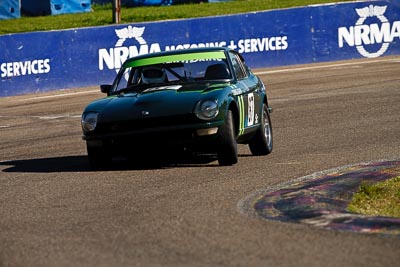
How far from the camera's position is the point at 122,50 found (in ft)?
86.7

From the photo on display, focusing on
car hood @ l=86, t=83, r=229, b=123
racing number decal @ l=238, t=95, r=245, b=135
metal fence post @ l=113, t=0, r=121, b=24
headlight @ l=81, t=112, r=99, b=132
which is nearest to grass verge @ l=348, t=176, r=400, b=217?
racing number decal @ l=238, t=95, r=245, b=135

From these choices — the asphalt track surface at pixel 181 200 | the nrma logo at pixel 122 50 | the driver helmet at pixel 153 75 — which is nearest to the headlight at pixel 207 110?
the asphalt track surface at pixel 181 200

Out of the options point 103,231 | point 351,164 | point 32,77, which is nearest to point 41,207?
point 103,231

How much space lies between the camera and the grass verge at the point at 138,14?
122ft

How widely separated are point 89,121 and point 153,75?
1200mm

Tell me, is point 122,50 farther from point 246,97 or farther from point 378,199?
point 378,199

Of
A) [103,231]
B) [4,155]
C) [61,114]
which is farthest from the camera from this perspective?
[61,114]

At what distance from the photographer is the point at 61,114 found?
2002 centimetres

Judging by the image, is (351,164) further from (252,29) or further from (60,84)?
(252,29)

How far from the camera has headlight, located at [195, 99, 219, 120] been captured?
1123 cm

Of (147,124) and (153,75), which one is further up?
(153,75)

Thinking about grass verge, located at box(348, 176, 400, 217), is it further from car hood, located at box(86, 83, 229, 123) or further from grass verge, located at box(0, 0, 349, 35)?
grass verge, located at box(0, 0, 349, 35)

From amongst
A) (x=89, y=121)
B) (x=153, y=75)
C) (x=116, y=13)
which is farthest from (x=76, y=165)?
(x=116, y=13)

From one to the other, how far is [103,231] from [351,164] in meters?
4.05
